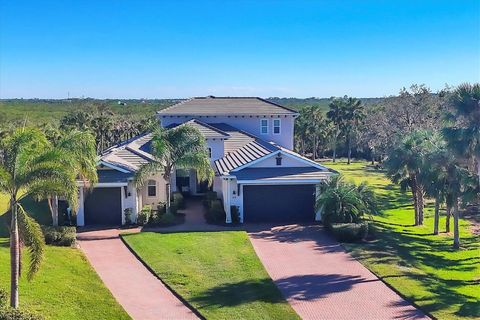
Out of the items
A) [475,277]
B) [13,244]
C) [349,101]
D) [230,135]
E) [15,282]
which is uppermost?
[349,101]

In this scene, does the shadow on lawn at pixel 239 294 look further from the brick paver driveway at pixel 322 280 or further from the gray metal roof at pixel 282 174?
the gray metal roof at pixel 282 174

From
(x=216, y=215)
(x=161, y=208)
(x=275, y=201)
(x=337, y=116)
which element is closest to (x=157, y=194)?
(x=161, y=208)

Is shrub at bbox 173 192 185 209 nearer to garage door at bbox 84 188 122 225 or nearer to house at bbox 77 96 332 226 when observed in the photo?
house at bbox 77 96 332 226

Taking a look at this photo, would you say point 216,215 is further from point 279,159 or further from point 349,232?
point 349,232

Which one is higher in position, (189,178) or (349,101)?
→ (349,101)

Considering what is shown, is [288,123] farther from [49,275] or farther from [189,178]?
[49,275]

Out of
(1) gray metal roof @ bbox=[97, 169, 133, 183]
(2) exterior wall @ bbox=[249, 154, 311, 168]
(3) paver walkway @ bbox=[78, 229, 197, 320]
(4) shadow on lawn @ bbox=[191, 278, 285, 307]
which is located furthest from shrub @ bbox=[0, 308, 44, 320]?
(2) exterior wall @ bbox=[249, 154, 311, 168]

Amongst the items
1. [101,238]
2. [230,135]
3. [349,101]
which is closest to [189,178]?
[230,135]

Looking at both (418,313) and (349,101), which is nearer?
(418,313)
